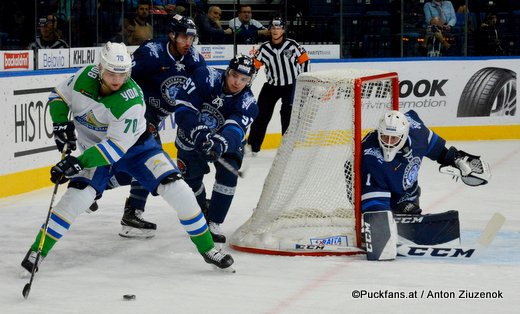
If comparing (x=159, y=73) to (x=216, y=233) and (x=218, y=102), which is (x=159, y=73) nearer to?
(x=218, y=102)

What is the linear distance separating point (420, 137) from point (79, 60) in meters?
3.81

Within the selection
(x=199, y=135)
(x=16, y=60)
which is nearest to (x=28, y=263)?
(x=199, y=135)

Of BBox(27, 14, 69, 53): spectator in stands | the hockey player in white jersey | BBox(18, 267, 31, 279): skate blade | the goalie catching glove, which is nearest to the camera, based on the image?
the hockey player in white jersey

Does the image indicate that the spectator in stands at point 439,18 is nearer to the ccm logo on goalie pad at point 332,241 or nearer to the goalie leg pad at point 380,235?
the ccm logo on goalie pad at point 332,241

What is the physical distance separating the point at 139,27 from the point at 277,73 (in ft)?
4.73

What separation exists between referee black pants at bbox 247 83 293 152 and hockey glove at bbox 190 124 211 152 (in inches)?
157

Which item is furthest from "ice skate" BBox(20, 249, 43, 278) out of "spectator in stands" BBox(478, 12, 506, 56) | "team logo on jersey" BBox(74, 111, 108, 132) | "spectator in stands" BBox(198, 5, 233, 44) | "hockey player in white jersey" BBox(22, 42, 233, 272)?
"spectator in stands" BBox(478, 12, 506, 56)

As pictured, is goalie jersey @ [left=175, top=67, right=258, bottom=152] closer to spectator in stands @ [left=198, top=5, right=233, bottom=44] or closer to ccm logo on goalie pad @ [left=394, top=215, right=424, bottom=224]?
ccm logo on goalie pad @ [left=394, top=215, right=424, bottom=224]

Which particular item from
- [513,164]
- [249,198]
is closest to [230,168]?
[249,198]

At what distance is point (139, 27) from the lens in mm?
9617

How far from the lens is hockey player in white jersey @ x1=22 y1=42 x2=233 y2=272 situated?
4410 millimetres

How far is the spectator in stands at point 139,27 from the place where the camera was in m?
9.52

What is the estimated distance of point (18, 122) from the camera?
6.96 metres

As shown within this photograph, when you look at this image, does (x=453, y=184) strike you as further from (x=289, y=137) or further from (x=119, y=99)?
(x=119, y=99)
